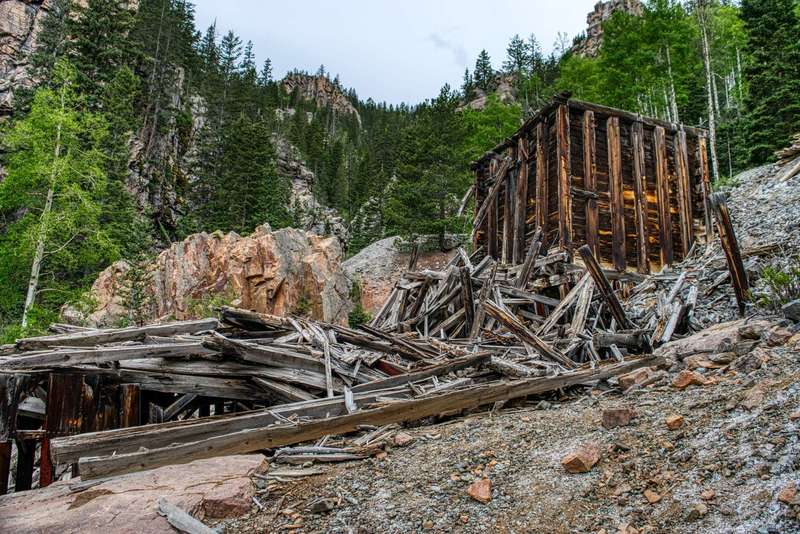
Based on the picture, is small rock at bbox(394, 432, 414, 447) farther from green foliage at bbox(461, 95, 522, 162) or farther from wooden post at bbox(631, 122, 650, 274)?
green foliage at bbox(461, 95, 522, 162)

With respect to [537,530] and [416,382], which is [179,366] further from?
[537,530]

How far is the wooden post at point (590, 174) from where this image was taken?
1202cm

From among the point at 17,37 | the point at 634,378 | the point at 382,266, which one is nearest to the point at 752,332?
the point at 634,378

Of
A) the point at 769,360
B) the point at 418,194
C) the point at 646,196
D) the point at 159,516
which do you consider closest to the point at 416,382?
the point at 159,516

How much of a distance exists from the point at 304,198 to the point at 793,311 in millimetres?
51578

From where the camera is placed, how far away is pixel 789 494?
75.1 inches

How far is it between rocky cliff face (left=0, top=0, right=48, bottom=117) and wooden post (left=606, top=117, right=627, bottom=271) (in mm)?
41258

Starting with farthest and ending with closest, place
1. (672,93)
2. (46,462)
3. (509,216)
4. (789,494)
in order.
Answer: (672,93), (509,216), (46,462), (789,494)

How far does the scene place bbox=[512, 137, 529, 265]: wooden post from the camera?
13664 mm

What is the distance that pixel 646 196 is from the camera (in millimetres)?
12852

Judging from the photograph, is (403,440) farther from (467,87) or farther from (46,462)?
(467,87)

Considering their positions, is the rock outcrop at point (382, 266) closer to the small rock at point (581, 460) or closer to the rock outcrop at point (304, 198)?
the rock outcrop at point (304, 198)

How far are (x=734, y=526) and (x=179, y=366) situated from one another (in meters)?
4.78

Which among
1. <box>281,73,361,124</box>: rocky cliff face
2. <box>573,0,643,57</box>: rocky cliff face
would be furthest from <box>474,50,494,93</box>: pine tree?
<box>281,73,361,124</box>: rocky cliff face
